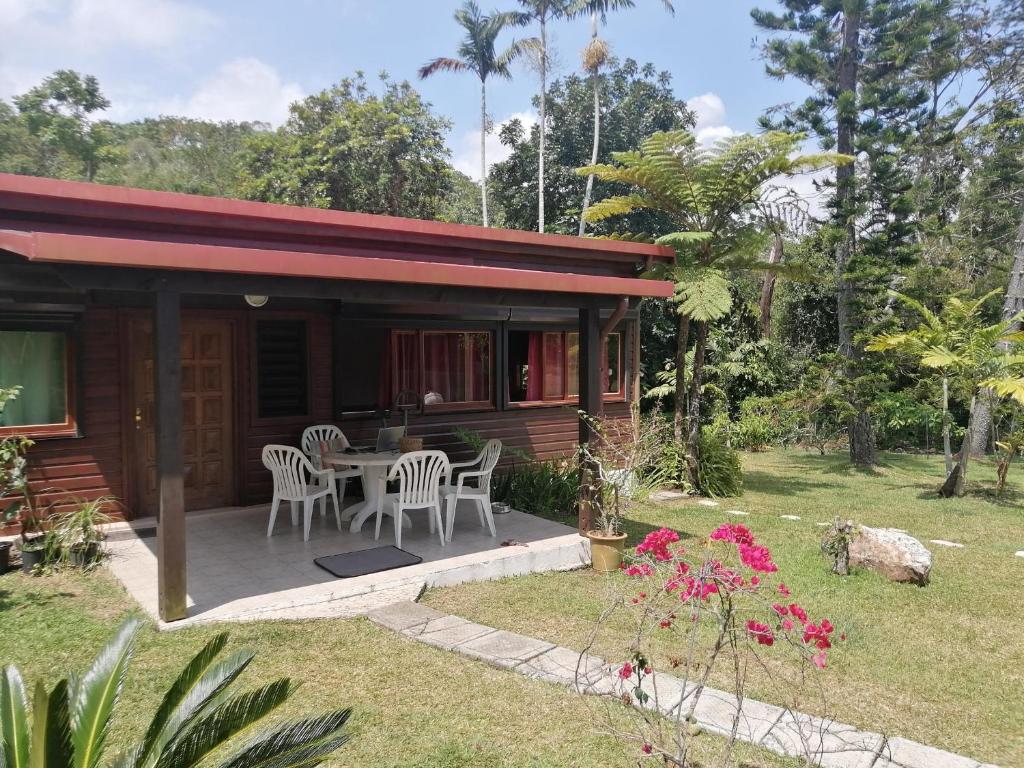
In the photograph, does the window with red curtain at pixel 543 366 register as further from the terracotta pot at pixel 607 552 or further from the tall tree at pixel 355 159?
the tall tree at pixel 355 159

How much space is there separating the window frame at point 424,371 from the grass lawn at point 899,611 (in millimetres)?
2635

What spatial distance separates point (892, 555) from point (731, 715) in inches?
131

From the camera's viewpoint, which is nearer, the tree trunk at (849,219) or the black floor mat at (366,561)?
the black floor mat at (366,561)

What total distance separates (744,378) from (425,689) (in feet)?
45.1

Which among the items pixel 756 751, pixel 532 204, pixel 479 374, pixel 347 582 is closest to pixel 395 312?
pixel 479 374

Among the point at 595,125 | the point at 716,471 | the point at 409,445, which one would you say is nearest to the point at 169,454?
the point at 409,445

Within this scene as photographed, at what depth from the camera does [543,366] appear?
35.1 feet

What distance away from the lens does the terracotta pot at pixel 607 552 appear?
6.34 m

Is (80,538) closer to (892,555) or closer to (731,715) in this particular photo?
(731,715)

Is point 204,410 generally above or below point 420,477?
above

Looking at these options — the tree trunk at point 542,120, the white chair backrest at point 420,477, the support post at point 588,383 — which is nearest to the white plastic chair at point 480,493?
the white chair backrest at point 420,477

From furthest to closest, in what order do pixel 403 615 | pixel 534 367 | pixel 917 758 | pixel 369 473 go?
1. pixel 534 367
2. pixel 369 473
3. pixel 403 615
4. pixel 917 758

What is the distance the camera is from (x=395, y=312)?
8.85 m

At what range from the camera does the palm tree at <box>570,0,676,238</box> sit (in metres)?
20.9
